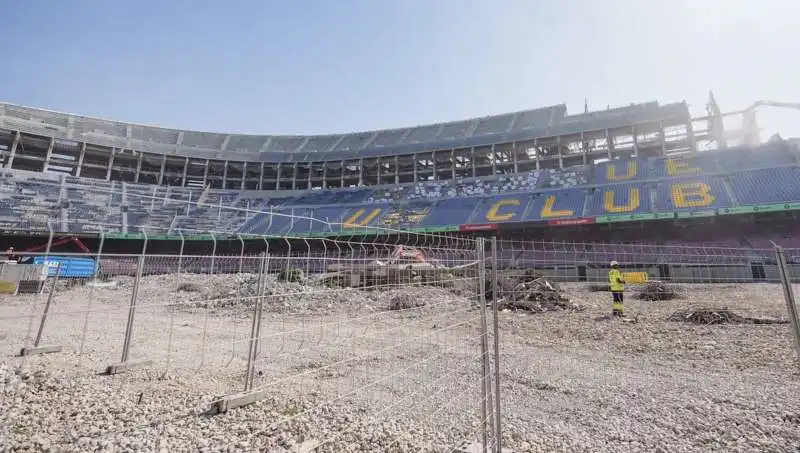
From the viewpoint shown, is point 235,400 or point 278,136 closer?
point 235,400

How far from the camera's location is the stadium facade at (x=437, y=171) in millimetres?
23314

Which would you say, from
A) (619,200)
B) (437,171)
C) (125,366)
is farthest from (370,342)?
(437,171)

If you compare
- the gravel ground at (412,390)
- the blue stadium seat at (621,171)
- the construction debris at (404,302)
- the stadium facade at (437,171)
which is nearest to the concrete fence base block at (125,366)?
the gravel ground at (412,390)

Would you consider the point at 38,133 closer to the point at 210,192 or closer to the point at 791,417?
the point at 210,192

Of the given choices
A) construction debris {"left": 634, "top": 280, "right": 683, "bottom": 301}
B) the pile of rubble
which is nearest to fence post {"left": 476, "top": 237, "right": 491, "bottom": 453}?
the pile of rubble

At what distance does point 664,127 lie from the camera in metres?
31.2

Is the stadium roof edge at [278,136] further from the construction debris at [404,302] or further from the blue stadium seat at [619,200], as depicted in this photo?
the construction debris at [404,302]

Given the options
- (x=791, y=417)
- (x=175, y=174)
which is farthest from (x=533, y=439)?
(x=175, y=174)

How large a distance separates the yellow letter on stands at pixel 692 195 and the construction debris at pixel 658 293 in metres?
12.0

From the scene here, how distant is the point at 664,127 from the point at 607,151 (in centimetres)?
447

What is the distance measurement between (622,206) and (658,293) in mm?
13325

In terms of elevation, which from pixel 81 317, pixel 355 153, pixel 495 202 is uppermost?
pixel 355 153

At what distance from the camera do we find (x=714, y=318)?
7.98 meters

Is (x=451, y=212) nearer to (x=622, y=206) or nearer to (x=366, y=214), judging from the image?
(x=366, y=214)
